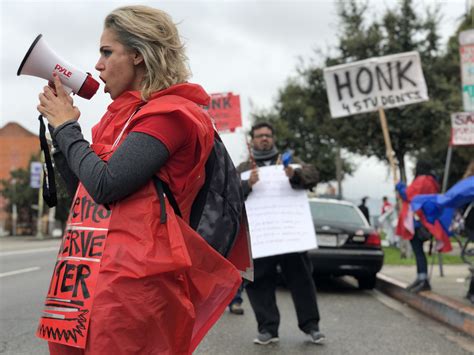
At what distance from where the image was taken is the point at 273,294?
5746mm

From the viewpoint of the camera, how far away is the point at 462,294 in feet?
Result: 27.1

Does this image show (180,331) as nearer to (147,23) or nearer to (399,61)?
(147,23)

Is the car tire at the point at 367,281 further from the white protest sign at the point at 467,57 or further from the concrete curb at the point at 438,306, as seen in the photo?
the white protest sign at the point at 467,57

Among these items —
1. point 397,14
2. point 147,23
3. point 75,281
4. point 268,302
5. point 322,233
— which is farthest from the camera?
point 397,14

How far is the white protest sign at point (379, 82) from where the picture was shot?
11.1 metres

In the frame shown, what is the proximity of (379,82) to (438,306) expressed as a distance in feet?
16.0

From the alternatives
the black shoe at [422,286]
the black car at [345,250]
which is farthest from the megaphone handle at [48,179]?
the black car at [345,250]

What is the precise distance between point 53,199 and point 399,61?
966 centimetres

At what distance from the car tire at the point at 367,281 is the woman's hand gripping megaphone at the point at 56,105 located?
8420 millimetres

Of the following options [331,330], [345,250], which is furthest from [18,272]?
[331,330]

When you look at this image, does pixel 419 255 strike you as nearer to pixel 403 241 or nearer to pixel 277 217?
pixel 277 217

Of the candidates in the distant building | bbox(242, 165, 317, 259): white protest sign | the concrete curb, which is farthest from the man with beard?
the distant building

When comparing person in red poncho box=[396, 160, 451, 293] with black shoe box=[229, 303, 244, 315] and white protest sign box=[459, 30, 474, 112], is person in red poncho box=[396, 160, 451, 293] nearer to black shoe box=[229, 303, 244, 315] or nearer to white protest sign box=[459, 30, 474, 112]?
white protest sign box=[459, 30, 474, 112]

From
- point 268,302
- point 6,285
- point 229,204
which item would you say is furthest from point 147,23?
point 6,285
